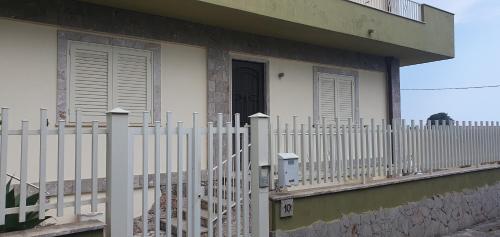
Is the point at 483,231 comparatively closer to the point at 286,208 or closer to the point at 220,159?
the point at 286,208

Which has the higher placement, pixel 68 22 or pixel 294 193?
pixel 68 22

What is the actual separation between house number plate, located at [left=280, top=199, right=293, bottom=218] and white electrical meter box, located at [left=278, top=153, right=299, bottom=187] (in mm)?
197

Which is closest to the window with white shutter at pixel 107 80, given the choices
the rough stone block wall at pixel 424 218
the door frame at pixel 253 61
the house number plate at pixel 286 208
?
the door frame at pixel 253 61

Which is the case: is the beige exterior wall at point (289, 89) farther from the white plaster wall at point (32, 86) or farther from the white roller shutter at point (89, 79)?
the white plaster wall at point (32, 86)

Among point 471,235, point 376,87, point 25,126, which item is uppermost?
point 376,87

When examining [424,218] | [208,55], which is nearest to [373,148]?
[424,218]

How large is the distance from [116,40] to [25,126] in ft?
15.5

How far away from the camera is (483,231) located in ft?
28.0

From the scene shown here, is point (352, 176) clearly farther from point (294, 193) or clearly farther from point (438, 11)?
point (438, 11)

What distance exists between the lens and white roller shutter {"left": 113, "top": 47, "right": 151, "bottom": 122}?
8.20 metres

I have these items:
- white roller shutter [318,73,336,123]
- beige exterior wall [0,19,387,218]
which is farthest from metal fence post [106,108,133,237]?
white roller shutter [318,73,336,123]

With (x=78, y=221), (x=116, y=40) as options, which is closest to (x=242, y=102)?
(x=116, y=40)

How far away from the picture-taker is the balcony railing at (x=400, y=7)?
11.8 meters

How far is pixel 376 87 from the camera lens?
43.4 ft
